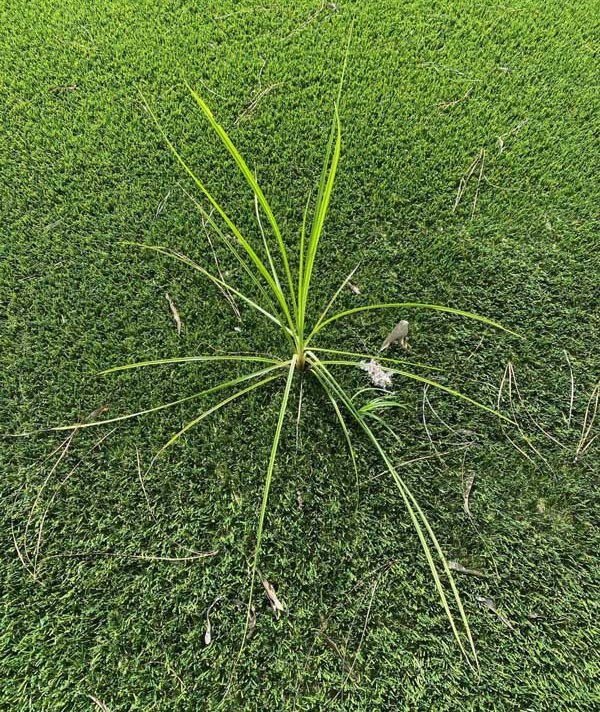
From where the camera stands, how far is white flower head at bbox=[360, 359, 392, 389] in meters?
1.10

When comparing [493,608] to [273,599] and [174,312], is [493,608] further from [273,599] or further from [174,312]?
[174,312]

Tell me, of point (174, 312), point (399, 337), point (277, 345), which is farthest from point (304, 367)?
point (174, 312)

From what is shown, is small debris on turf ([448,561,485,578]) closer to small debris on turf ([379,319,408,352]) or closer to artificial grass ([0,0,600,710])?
artificial grass ([0,0,600,710])

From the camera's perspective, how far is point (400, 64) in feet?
5.10

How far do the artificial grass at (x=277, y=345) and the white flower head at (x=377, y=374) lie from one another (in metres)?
0.06

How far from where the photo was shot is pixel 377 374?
3.62ft

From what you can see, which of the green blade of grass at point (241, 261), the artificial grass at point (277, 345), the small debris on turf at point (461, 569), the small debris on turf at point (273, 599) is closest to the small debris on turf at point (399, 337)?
the artificial grass at point (277, 345)

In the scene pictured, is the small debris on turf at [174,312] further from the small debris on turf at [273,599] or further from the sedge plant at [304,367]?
the small debris on turf at [273,599]

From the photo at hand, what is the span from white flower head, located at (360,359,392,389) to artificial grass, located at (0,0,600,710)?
0.06 meters

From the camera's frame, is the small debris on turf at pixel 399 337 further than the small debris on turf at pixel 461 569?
Yes

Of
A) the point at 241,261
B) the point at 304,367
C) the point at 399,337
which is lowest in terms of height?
the point at 304,367

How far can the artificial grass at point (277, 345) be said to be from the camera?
2.83ft

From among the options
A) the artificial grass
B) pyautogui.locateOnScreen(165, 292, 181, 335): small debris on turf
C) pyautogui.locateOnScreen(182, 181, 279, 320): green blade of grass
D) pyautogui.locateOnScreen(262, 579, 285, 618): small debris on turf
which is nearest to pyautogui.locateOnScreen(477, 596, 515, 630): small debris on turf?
the artificial grass

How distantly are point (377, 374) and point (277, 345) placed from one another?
0.26 metres
